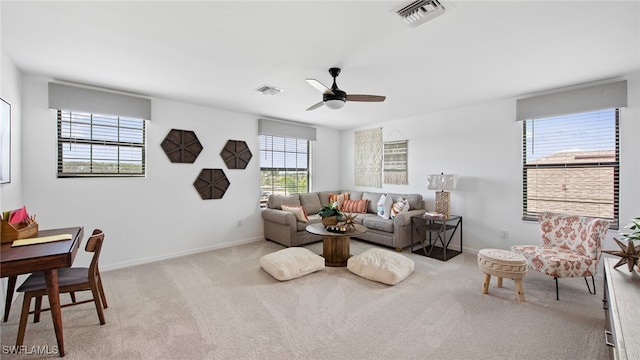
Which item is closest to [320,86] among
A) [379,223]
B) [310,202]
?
[379,223]

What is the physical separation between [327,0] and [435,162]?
3.82m

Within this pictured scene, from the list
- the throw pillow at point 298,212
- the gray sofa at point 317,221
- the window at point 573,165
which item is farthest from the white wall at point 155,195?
the window at point 573,165

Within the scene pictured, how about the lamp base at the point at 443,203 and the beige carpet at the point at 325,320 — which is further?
the lamp base at the point at 443,203

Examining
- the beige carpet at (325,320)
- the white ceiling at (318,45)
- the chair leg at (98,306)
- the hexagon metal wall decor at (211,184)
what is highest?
the white ceiling at (318,45)

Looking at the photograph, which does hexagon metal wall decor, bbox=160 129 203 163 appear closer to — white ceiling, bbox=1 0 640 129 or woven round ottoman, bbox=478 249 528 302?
white ceiling, bbox=1 0 640 129

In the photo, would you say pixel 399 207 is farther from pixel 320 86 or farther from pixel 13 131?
pixel 13 131

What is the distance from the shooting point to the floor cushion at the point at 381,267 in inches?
121

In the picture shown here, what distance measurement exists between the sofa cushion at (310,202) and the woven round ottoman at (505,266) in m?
3.29

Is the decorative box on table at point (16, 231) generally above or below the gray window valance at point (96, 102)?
below

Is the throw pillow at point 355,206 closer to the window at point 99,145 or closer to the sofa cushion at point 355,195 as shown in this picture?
the sofa cushion at point 355,195

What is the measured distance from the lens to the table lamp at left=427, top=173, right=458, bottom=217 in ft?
14.0

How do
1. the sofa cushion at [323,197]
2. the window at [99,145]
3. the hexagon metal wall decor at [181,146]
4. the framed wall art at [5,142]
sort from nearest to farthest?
the framed wall art at [5,142]
the window at [99,145]
the hexagon metal wall decor at [181,146]
the sofa cushion at [323,197]

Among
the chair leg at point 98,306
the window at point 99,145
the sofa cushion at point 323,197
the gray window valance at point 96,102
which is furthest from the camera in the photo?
the sofa cushion at point 323,197

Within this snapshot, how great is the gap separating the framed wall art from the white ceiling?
547 mm
